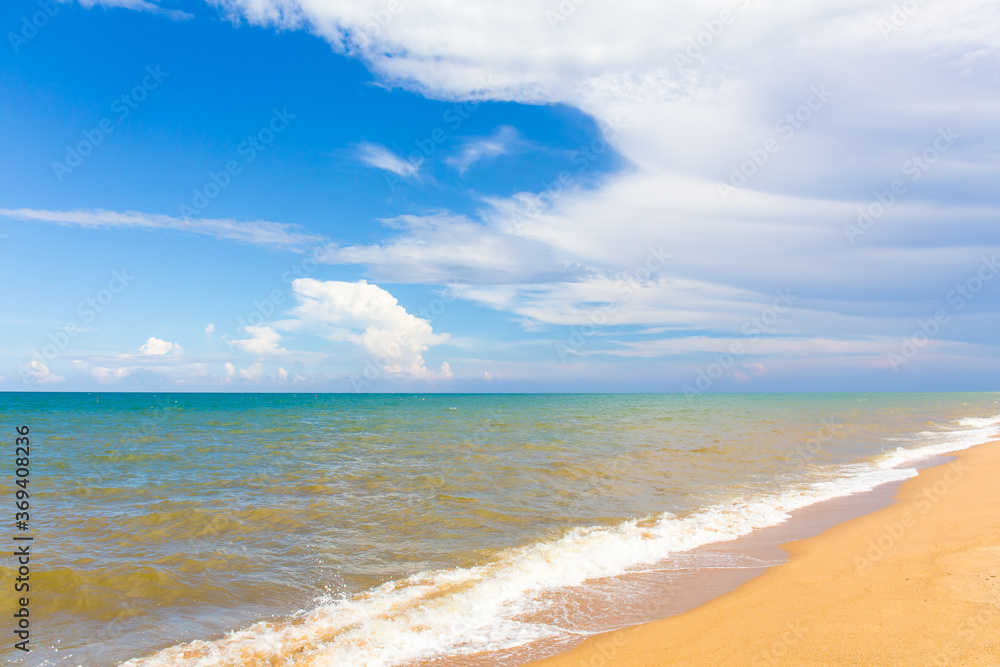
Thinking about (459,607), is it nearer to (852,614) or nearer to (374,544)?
(374,544)

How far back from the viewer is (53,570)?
8.62 metres

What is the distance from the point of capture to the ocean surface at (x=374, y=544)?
647 cm

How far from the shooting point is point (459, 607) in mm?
7125

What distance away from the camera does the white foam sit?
19.8ft

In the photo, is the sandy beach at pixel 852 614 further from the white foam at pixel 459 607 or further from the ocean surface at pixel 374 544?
the white foam at pixel 459 607

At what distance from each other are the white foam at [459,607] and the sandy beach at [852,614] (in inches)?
55.8

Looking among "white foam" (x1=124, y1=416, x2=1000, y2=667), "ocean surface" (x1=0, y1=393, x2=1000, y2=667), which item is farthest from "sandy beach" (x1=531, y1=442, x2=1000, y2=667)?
"white foam" (x1=124, y1=416, x2=1000, y2=667)

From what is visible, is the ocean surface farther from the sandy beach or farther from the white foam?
the sandy beach

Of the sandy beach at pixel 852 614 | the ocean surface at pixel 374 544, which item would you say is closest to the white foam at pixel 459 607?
the ocean surface at pixel 374 544

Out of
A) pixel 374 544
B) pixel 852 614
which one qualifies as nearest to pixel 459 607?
pixel 374 544

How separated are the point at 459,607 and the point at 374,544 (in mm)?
3861

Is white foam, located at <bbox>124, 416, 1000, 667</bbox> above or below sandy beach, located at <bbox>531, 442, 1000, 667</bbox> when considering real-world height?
below

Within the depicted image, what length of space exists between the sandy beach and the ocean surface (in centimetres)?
100

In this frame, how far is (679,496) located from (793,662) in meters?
10.1
